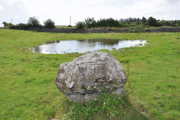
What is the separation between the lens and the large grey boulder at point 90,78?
6.62 meters

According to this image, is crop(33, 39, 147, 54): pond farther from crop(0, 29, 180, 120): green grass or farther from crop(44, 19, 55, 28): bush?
crop(44, 19, 55, 28): bush

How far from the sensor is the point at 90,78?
671 centimetres

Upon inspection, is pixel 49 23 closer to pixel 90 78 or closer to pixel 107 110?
pixel 90 78

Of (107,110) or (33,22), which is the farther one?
(33,22)

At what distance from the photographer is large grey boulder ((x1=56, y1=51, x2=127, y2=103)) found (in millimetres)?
6621

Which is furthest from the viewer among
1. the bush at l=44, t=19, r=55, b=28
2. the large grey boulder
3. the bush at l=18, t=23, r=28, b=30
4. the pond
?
the bush at l=18, t=23, r=28, b=30

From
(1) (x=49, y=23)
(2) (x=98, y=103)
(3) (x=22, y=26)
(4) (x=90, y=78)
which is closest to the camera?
(2) (x=98, y=103)

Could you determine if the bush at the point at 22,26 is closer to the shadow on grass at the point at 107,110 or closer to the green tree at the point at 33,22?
the green tree at the point at 33,22

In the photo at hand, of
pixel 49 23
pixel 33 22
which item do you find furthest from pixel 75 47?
pixel 33 22

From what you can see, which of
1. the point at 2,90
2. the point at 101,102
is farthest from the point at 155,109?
the point at 2,90

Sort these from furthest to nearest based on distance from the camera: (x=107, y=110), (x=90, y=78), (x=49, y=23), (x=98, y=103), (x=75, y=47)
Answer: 1. (x=49, y=23)
2. (x=75, y=47)
3. (x=90, y=78)
4. (x=98, y=103)
5. (x=107, y=110)

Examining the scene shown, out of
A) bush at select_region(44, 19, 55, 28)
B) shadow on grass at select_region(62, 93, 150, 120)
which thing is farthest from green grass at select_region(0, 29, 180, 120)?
bush at select_region(44, 19, 55, 28)

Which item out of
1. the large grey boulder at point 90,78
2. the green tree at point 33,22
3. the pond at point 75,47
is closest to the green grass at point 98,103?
the large grey boulder at point 90,78

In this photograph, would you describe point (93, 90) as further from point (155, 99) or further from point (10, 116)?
point (10, 116)
